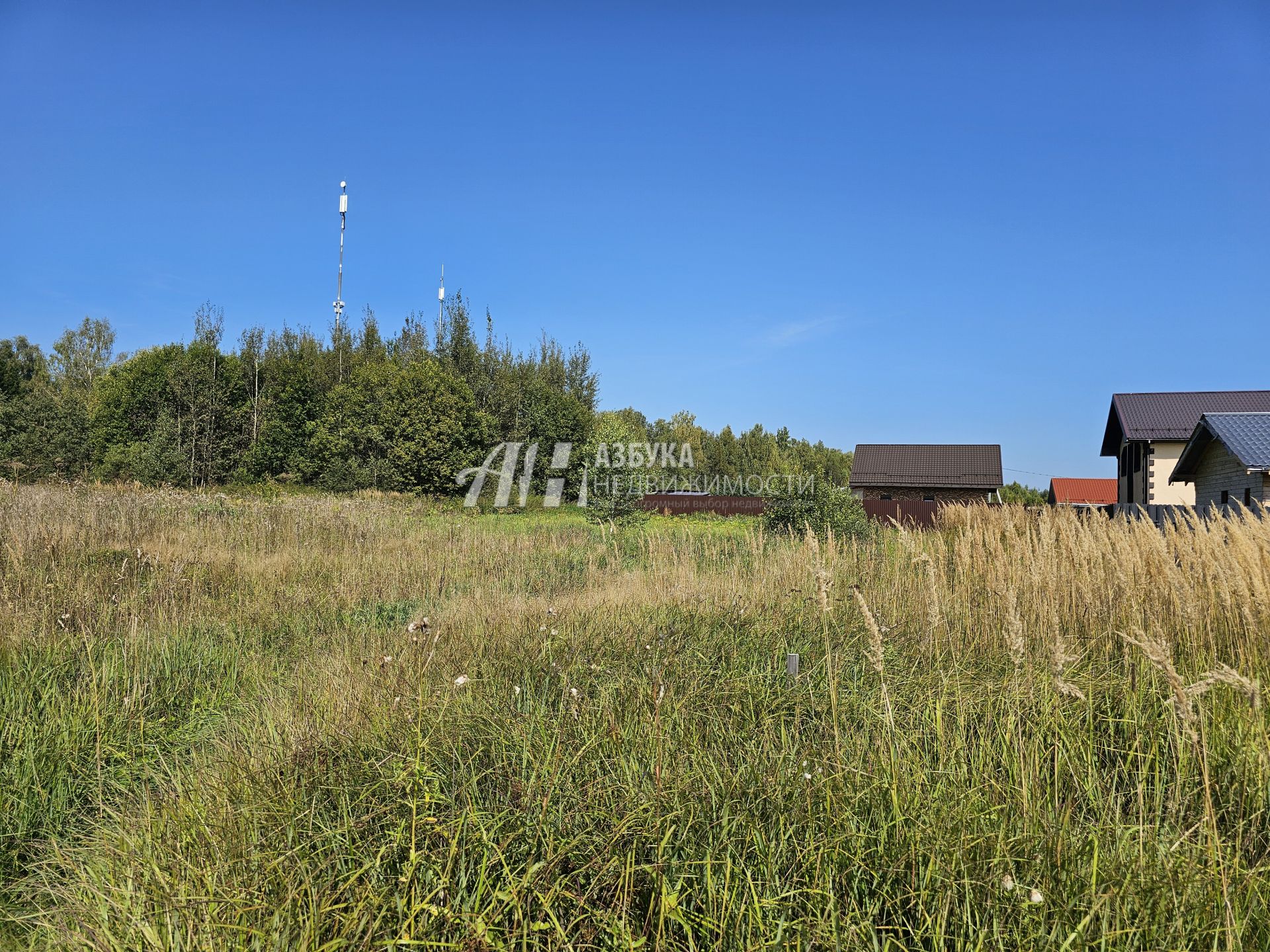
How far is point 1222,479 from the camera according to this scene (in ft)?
49.4

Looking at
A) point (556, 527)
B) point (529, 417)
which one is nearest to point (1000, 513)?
point (556, 527)

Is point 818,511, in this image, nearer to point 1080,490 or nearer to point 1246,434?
point 1246,434

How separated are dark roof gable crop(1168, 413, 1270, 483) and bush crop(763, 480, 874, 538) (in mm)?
6415

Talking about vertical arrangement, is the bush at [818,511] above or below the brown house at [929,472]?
below

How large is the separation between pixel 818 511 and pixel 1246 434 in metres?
8.34

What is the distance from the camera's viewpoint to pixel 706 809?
2.16m

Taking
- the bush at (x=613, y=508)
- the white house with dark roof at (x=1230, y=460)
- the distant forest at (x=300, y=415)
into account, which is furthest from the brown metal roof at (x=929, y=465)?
the bush at (x=613, y=508)

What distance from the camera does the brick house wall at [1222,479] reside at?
12.7 meters

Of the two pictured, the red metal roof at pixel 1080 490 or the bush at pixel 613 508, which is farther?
the red metal roof at pixel 1080 490

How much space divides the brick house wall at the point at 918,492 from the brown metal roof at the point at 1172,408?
9.53 m

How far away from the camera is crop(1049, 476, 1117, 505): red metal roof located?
45.3 metres

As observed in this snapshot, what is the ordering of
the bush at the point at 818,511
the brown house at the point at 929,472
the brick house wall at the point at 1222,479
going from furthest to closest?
the brown house at the point at 929,472 < the brick house wall at the point at 1222,479 < the bush at the point at 818,511

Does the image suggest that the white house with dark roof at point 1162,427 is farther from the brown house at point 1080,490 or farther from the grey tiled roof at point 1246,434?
the brown house at point 1080,490

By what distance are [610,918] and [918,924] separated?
2.52ft
